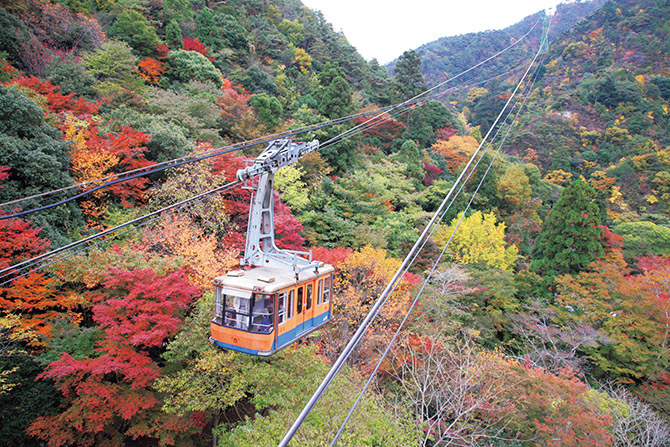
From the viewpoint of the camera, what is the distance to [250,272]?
7520 millimetres

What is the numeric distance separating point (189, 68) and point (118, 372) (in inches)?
975

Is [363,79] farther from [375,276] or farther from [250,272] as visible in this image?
[250,272]

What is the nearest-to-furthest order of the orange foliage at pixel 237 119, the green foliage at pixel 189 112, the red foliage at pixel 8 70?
the red foliage at pixel 8 70 < the green foliage at pixel 189 112 < the orange foliage at pixel 237 119

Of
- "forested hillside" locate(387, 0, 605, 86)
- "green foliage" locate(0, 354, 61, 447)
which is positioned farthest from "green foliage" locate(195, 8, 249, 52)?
"forested hillside" locate(387, 0, 605, 86)

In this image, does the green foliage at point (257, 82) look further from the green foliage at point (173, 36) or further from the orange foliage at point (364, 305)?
the orange foliage at point (364, 305)

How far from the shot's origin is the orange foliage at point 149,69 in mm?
24862

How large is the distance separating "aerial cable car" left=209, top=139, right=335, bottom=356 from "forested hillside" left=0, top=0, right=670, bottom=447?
141cm

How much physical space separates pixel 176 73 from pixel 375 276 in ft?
79.4

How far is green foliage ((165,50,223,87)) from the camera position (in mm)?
26750

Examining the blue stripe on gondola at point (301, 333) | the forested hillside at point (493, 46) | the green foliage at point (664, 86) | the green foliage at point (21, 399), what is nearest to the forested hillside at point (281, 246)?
the green foliage at point (21, 399)

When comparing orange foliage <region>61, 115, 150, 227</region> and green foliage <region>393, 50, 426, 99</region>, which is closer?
orange foliage <region>61, 115, 150, 227</region>

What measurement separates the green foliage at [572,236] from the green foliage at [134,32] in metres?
33.2

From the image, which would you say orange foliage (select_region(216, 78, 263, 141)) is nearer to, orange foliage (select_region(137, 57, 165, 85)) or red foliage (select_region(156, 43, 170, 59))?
orange foliage (select_region(137, 57, 165, 85))

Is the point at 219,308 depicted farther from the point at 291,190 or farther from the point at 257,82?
the point at 257,82
